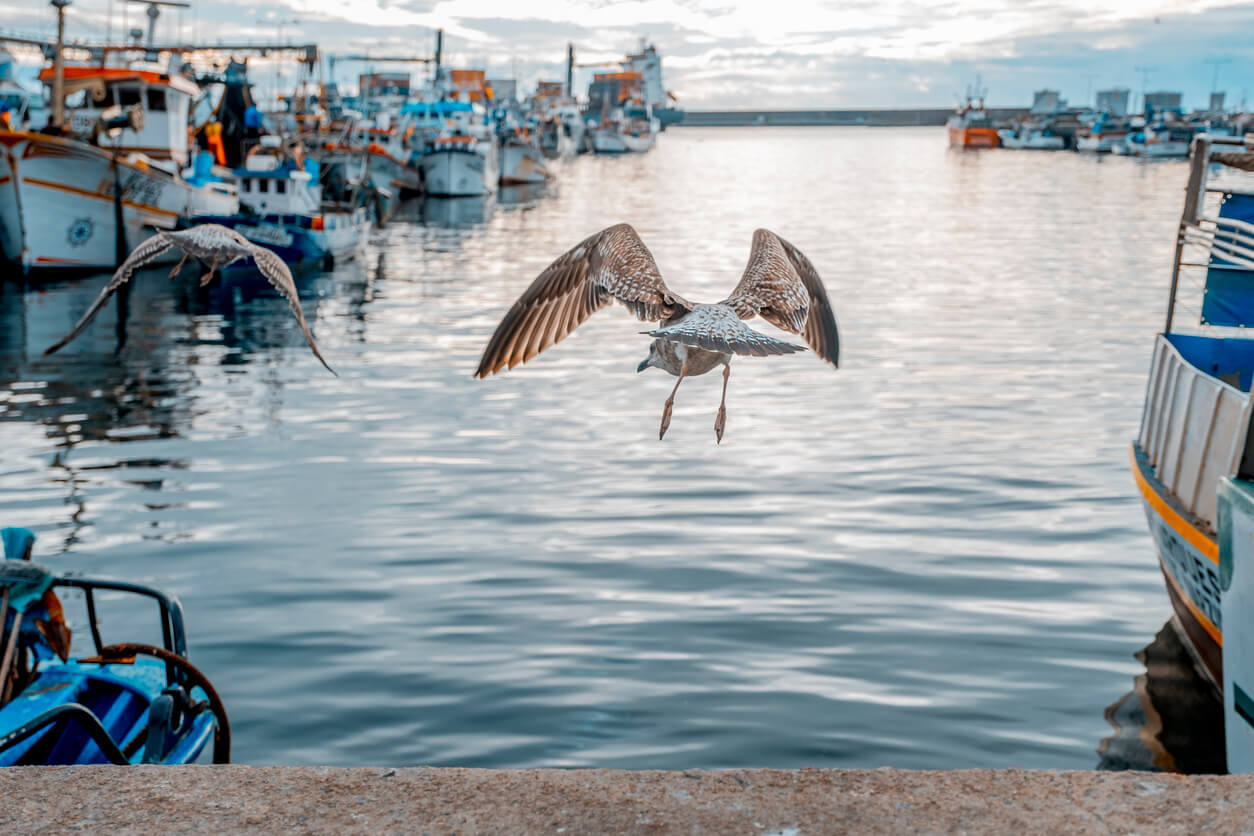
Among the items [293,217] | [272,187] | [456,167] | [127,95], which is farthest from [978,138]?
Result: [293,217]

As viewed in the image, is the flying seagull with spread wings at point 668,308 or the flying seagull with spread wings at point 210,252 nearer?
the flying seagull with spread wings at point 668,308

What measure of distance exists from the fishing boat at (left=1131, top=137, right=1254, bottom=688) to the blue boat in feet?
19.2

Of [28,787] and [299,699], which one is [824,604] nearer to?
[299,699]

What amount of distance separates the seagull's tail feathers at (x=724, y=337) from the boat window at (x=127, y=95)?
33.0 meters

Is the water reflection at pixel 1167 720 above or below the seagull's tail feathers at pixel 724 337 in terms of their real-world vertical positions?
below

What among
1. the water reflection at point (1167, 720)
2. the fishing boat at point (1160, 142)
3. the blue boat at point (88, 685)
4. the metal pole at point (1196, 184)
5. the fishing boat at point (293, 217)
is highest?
the fishing boat at point (1160, 142)

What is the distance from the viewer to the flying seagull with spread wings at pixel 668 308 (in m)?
4.83

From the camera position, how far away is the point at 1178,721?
29.8 feet

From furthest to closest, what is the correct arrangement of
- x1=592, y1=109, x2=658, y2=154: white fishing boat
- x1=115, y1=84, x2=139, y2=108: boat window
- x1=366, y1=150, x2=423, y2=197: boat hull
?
x1=592, y1=109, x2=658, y2=154: white fishing boat < x1=366, y1=150, x2=423, y2=197: boat hull < x1=115, y1=84, x2=139, y2=108: boat window

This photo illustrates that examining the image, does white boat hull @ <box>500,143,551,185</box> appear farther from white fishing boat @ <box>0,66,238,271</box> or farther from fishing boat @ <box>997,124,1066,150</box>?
fishing boat @ <box>997,124,1066,150</box>

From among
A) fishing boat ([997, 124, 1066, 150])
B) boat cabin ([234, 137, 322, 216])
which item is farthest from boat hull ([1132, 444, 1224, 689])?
fishing boat ([997, 124, 1066, 150])

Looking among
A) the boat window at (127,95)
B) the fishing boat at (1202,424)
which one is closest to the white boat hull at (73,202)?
the boat window at (127,95)

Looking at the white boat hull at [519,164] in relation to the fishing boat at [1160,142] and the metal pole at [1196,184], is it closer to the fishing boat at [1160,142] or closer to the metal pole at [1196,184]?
the metal pole at [1196,184]

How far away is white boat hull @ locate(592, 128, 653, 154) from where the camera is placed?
13538 cm
